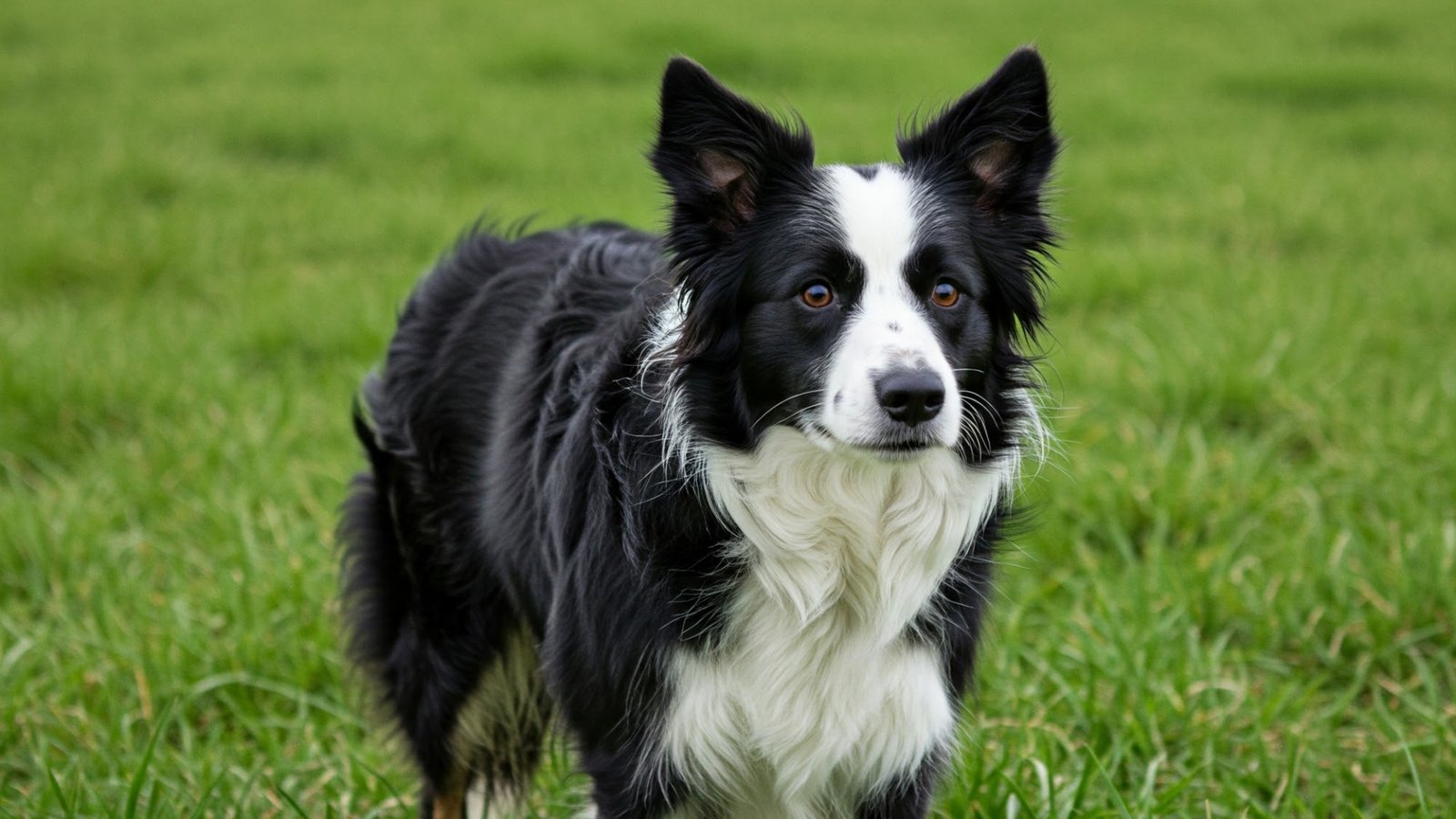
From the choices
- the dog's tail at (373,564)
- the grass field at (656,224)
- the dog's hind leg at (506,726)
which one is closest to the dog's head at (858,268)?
the grass field at (656,224)

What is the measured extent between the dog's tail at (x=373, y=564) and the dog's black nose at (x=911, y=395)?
4.49 ft

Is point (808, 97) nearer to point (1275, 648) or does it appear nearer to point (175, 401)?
point (175, 401)

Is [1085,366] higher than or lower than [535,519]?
lower

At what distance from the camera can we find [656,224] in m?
2.50

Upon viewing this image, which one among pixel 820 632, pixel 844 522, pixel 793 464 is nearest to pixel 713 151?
pixel 793 464

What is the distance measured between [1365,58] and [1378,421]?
7.76 m

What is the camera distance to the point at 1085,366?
5.15 metres

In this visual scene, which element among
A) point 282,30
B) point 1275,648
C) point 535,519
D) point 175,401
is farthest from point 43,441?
point 282,30

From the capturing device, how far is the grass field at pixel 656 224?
3008 millimetres

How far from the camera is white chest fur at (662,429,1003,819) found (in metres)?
2.22

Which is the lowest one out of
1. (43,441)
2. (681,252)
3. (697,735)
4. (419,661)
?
(43,441)

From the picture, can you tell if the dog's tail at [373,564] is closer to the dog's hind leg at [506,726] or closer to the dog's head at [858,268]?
the dog's hind leg at [506,726]

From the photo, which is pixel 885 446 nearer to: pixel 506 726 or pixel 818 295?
pixel 818 295

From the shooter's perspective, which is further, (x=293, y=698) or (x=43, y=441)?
(x=43, y=441)
